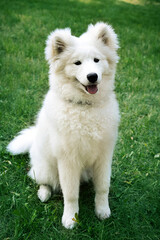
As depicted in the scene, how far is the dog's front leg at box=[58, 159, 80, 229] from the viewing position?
1984 mm

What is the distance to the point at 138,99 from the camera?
13.3ft

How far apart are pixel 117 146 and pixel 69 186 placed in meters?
1.26

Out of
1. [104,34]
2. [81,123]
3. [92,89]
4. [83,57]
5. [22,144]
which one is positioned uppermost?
[104,34]

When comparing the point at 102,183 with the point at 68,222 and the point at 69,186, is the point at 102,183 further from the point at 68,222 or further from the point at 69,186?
the point at 68,222

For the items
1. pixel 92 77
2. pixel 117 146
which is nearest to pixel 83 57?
pixel 92 77

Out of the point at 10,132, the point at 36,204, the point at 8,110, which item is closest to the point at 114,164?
the point at 36,204

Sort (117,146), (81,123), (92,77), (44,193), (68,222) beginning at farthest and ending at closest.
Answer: (117,146) → (44,193) → (68,222) → (81,123) → (92,77)

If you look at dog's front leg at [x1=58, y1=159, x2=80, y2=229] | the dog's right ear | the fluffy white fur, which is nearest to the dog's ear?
the fluffy white fur

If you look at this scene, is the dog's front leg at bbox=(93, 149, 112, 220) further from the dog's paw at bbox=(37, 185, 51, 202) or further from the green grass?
the dog's paw at bbox=(37, 185, 51, 202)

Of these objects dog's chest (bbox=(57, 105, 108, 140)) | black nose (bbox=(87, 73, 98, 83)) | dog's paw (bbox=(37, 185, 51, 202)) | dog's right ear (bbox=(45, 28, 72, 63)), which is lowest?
dog's paw (bbox=(37, 185, 51, 202))

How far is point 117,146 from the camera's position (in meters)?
3.12

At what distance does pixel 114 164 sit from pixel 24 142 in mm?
1089

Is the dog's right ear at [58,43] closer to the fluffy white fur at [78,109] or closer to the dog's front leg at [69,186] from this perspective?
the fluffy white fur at [78,109]

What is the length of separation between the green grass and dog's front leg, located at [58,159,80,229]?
3.6 inches
